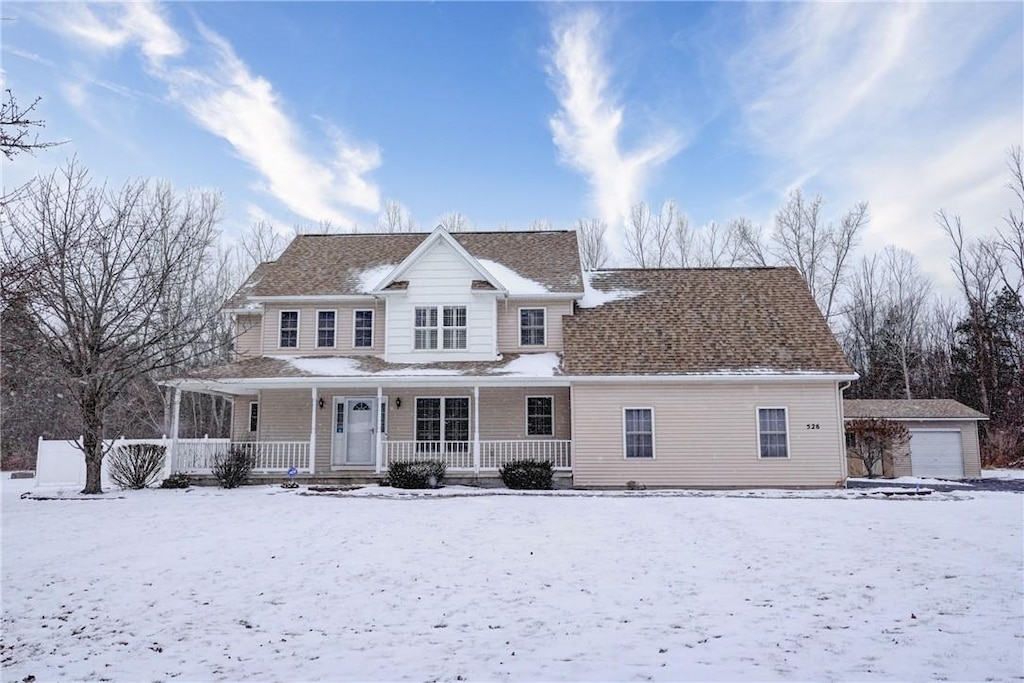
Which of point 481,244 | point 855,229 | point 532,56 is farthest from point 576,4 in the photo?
point 855,229

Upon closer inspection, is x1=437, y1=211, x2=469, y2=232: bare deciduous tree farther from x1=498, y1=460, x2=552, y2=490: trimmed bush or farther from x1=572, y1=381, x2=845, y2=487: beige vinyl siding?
x1=498, y1=460, x2=552, y2=490: trimmed bush

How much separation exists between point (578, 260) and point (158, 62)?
1228cm

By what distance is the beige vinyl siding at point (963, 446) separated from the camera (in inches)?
910

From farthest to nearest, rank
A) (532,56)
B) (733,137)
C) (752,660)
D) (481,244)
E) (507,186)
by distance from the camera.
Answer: (507,186) < (481,244) < (733,137) < (532,56) < (752,660)

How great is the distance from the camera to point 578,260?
21.1 m

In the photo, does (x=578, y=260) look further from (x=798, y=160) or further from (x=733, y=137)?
(x=798, y=160)

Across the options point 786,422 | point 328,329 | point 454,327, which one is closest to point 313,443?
point 328,329

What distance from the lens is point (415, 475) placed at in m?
16.5

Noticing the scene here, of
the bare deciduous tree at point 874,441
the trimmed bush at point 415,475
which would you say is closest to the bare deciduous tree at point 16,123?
the trimmed bush at point 415,475

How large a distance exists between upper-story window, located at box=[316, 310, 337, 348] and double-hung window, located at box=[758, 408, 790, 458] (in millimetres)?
12302

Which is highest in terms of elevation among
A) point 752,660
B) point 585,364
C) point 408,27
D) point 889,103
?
point 408,27

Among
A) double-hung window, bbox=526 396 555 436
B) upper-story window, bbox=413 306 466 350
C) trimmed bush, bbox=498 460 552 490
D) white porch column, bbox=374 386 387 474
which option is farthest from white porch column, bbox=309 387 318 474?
double-hung window, bbox=526 396 555 436

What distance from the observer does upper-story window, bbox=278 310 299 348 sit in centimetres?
2014

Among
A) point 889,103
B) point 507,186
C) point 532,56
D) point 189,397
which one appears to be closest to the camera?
point 889,103
